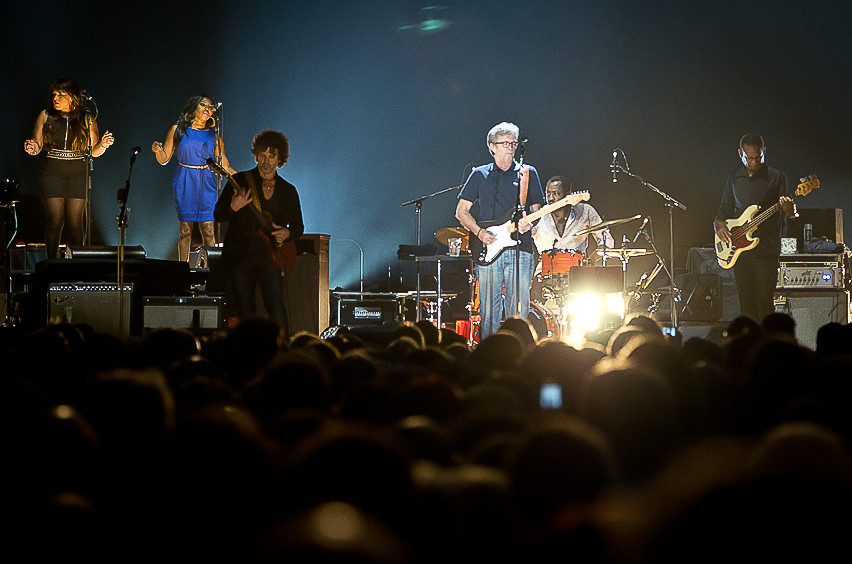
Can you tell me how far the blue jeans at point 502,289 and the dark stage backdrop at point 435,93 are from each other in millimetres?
4994

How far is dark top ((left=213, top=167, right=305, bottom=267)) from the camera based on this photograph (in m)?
5.27

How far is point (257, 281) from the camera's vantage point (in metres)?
5.35

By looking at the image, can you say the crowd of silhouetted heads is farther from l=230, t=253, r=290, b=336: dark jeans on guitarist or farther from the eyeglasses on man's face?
the eyeglasses on man's face

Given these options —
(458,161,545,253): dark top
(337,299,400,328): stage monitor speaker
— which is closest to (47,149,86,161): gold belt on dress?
(337,299,400,328): stage monitor speaker

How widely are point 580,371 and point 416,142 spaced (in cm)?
1032

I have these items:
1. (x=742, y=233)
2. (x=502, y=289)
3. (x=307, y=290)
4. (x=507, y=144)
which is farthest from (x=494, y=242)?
(x=742, y=233)

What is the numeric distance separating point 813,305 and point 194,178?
6273 mm

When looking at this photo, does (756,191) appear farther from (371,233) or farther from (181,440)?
(181,440)

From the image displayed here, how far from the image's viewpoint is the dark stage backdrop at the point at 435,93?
9.87m

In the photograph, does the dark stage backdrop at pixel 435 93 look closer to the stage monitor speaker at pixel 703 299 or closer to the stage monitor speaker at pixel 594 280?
the stage monitor speaker at pixel 703 299

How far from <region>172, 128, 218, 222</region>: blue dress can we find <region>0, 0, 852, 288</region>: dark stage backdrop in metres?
2.52

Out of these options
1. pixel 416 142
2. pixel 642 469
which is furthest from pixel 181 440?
pixel 416 142

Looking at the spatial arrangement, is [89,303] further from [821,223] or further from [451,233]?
[821,223]

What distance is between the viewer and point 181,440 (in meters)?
0.81
